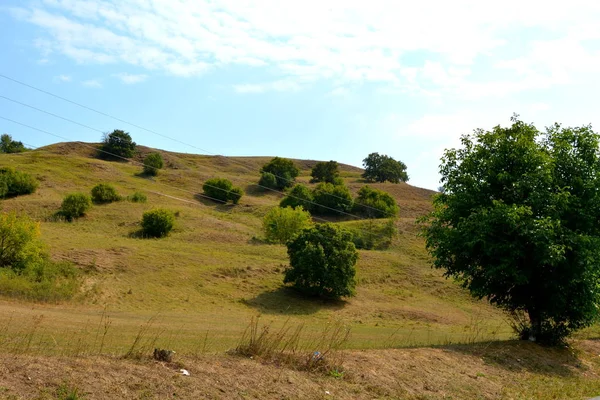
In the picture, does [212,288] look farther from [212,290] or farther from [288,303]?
[288,303]

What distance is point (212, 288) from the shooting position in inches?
1650

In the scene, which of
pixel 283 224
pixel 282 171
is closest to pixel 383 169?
pixel 282 171

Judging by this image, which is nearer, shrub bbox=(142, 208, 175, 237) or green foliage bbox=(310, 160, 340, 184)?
shrub bbox=(142, 208, 175, 237)

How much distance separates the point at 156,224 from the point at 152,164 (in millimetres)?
57456

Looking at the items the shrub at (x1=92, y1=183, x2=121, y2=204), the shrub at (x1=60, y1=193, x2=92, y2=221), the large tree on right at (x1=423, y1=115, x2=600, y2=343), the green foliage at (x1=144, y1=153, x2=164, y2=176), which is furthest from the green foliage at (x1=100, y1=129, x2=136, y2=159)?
the large tree on right at (x1=423, y1=115, x2=600, y2=343)

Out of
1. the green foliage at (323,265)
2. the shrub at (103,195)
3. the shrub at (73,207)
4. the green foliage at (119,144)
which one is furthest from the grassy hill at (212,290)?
the green foliage at (119,144)

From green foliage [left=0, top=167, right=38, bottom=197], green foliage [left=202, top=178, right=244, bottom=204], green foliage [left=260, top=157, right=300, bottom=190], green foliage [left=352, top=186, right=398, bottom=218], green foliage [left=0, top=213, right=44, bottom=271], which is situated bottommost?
green foliage [left=0, top=213, right=44, bottom=271]

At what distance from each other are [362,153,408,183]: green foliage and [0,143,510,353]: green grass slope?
5935 cm

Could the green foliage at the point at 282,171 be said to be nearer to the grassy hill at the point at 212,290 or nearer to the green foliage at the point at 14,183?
the grassy hill at the point at 212,290

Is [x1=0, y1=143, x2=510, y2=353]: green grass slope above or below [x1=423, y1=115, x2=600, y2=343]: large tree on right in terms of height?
below

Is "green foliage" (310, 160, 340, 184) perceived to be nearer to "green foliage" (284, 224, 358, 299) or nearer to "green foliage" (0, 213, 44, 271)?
"green foliage" (284, 224, 358, 299)

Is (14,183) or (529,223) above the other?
(529,223)

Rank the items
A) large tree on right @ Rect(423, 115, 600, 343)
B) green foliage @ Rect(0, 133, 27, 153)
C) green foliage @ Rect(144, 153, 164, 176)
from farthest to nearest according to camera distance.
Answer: green foliage @ Rect(0, 133, 27, 153) → green foliage @ Rect(144, 153, 164, 176) → large tree on right @ Rect(423, 115, 600, 343)

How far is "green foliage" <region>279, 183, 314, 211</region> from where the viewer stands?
3383 inches
